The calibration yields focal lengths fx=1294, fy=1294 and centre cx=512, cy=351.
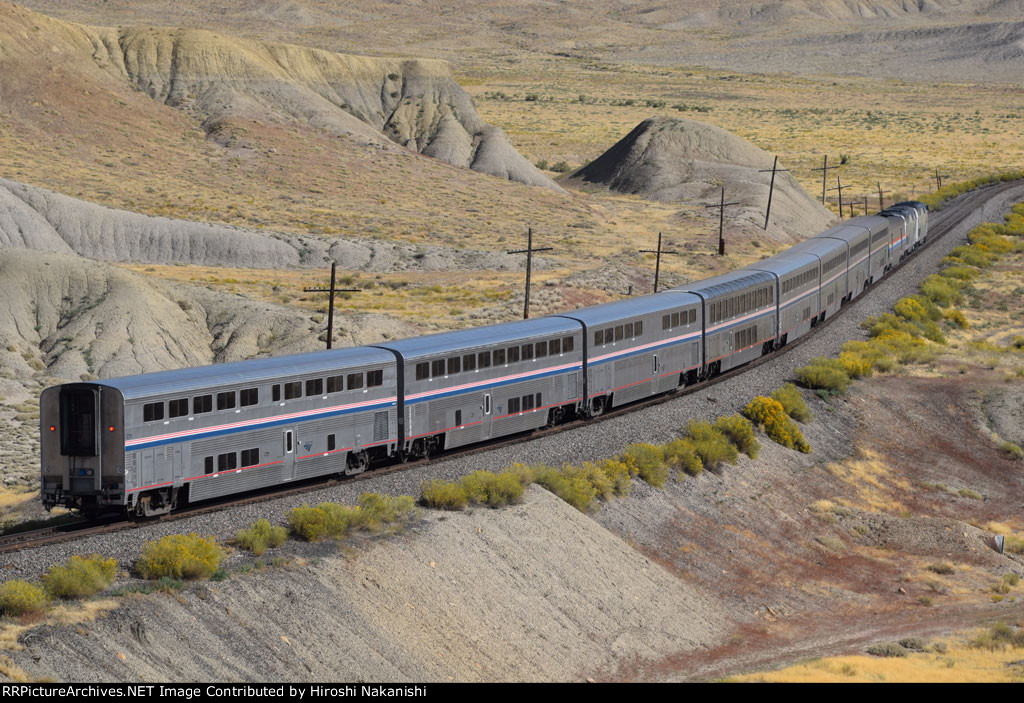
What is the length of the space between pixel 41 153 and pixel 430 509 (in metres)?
74.3

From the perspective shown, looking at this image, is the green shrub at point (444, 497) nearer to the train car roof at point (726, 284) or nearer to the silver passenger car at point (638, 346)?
the silver passenger car at point (638, 346)

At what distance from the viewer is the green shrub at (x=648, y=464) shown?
1403 inches

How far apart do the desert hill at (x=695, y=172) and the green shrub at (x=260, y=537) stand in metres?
87.8

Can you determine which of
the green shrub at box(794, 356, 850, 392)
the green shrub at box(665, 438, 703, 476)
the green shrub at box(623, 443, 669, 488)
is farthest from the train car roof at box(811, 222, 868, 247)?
the green shrub at box(623, 443, 669, 488)

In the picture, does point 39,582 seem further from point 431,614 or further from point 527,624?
point 527,624

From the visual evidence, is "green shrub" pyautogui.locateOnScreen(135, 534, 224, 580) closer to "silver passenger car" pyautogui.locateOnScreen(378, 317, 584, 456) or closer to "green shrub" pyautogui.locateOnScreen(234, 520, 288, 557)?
"green shrub" pyautogui.locateOnScreen(234, 520, 288, 557)

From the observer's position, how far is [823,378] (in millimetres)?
49219

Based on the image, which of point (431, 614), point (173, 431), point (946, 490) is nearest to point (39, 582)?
point (173, 431)

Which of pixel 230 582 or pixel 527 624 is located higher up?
pixel 230 582

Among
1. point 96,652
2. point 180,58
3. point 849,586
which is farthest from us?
point 180,58

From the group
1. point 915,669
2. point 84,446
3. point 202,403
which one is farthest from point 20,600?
point 915,669

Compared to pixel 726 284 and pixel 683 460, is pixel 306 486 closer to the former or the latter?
pixel 683 460

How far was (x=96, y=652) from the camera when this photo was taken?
20766 millimetres

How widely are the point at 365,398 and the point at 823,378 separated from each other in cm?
2338
